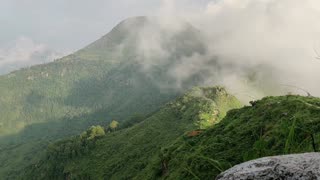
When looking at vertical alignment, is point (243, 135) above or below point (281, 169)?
above

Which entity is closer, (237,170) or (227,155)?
(237,170)

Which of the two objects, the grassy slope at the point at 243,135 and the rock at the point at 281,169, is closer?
the rock at the point at 281,169

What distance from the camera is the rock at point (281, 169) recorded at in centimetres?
499

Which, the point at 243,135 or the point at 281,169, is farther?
the point at 243,135

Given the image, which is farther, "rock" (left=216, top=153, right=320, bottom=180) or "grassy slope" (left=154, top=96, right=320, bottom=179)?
"grassy slope" (left=154, top=96, right=320, bottom=179)

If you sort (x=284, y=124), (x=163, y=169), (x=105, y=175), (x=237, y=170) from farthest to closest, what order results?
(x=105, y=175)
(x=163, y=169)
(x=284, y=124)
(x=237, y=170)

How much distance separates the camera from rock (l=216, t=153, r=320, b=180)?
196 inches

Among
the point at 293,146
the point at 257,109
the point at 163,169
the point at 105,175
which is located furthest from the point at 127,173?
the point at 293,146

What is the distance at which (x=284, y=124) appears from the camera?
6043mm

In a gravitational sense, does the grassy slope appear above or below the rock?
above

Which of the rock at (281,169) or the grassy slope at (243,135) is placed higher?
the grassy slope at (243,135)

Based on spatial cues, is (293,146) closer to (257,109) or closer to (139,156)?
(257,109)

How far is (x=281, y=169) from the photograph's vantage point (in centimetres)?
520

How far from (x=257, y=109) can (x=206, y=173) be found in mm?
30685
